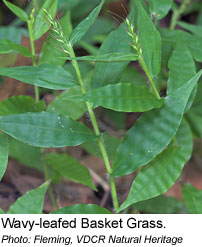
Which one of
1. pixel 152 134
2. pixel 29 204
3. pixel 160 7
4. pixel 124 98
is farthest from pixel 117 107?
pixel 160 7

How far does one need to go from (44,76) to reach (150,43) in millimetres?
325

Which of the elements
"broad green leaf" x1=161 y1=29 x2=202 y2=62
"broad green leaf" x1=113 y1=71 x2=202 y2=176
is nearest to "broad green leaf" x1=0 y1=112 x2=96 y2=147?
"broad green leaf" x1=113 y1=71 x2=202 y2=176

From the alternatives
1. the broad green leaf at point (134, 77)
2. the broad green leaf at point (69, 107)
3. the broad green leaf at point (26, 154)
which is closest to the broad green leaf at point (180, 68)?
the broad green leaf at point (69, 107)


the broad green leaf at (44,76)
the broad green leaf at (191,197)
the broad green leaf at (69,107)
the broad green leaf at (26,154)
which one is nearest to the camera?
the broad green leaf at (44,76)

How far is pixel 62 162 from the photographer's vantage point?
1.42 metres

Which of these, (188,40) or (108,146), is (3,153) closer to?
(108,146)

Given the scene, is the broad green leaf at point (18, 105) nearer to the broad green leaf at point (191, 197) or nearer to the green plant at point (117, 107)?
the green plant at point (117, 107)

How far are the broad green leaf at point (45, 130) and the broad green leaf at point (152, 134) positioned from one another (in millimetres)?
112

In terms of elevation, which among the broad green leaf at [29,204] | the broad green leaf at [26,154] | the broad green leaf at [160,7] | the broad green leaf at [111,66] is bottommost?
the broad green leaf at [26,154]

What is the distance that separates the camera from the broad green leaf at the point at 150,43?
1128 millimetres

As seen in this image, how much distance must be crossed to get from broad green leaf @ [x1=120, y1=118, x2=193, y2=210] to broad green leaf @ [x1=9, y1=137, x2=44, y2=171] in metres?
0.72

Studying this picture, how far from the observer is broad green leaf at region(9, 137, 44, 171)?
1.69m

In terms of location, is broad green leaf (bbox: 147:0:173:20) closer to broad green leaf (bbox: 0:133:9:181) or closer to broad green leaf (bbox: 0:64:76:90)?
broad green leaf (bbox: 0:64:76:90)

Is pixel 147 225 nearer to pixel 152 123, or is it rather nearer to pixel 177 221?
pixel 177 221
